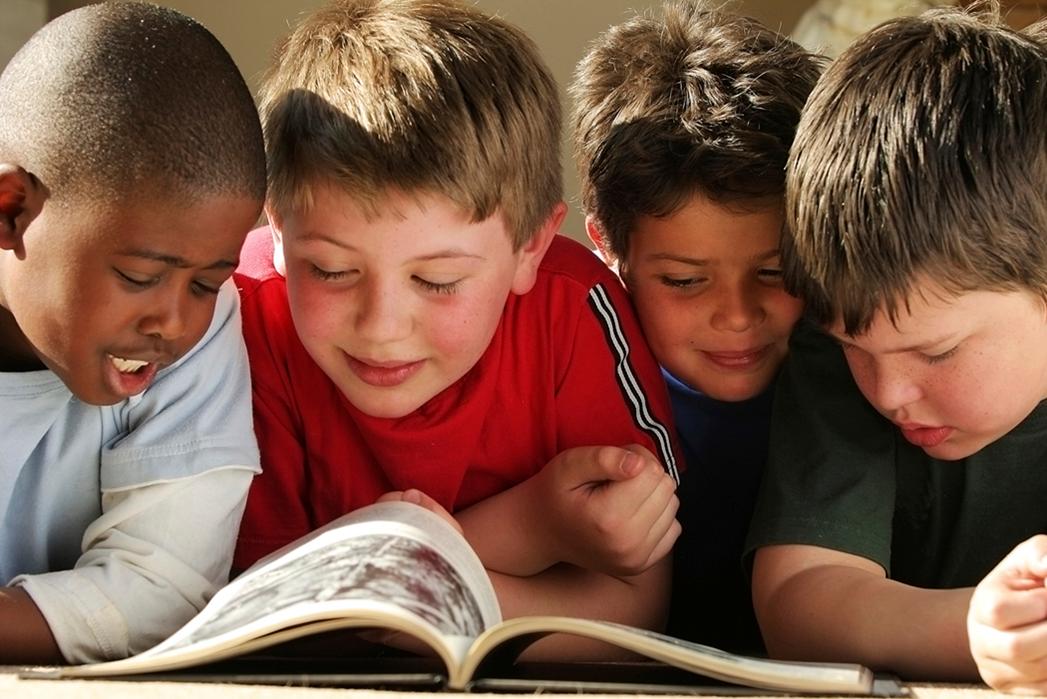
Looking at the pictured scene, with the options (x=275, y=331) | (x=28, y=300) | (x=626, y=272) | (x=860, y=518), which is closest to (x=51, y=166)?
(x=28, y=300)

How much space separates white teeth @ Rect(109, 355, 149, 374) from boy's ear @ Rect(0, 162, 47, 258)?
0.10 m

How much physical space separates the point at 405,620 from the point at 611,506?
419 millimetres

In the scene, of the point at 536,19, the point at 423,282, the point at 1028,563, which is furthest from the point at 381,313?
the point at 536,19

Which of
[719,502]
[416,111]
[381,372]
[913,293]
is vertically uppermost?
[416,111]

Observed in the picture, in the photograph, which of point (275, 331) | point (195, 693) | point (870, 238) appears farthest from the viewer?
point (275, 331)

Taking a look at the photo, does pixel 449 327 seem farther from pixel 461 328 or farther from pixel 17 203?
pixel 17 203

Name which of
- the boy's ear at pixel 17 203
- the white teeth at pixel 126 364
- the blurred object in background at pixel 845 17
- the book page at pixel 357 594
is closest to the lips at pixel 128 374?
the white teeth at pixel 126 364

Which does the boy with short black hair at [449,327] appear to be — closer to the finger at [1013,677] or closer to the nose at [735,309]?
the nose at [735,309]

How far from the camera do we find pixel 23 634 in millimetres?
917

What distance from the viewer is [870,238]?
948mm

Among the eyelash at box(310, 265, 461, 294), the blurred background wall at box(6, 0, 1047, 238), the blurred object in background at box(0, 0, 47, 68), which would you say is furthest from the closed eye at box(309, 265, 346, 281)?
the blurred object in background at box(0, 0, 47, 68)

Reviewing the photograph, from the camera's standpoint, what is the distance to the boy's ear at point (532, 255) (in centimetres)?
118

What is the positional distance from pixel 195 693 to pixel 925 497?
65 centimetres

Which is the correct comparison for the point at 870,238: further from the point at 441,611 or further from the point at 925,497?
the point at 441,611
